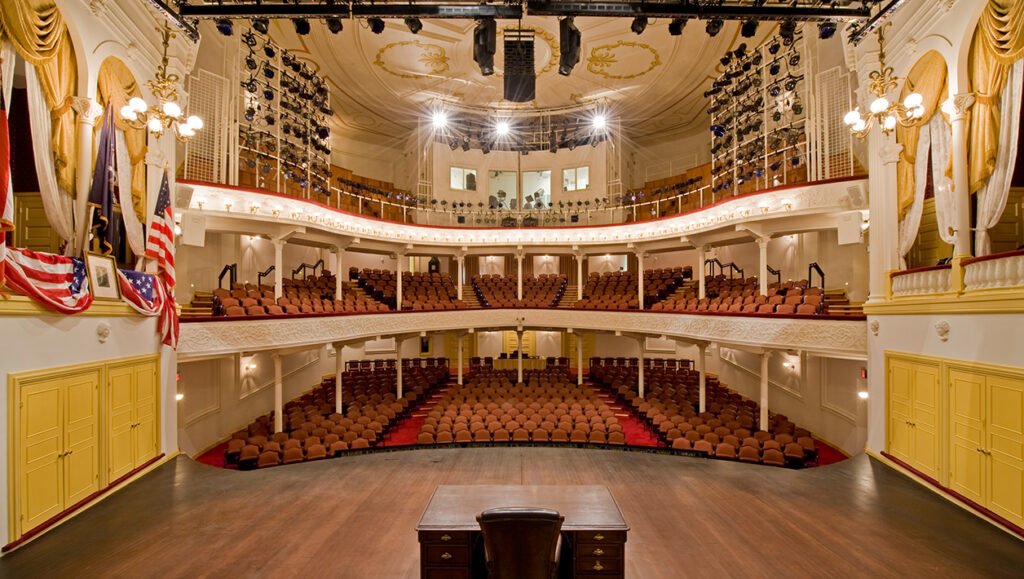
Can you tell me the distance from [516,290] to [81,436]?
598 inches

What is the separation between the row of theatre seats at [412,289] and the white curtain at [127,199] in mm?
9323

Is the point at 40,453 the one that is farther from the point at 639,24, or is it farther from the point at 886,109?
the point at 886,109

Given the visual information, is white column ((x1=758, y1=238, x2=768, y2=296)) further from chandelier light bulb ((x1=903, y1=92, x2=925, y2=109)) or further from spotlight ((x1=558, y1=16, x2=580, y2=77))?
spotlight ((x1=558, y1=16, x2=580, y2=77))

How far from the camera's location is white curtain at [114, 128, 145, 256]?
22.9 feet

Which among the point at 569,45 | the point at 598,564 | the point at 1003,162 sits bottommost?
the point at 598,564

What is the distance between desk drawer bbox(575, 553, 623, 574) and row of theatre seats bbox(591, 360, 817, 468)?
573 cm

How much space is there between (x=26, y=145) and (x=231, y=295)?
190 inches

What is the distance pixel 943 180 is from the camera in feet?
21.8

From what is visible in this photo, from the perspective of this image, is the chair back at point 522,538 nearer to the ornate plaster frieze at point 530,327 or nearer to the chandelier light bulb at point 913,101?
the chandelier light bulb at point 913,101

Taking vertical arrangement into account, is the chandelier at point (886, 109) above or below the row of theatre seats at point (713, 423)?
above

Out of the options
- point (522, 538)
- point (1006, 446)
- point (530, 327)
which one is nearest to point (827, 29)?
point (1006, 446)

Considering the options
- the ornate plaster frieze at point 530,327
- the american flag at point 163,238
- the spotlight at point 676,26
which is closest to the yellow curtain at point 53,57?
the american flag at point 163,238

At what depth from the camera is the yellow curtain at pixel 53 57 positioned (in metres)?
4.96

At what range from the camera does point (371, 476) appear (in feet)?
22.8
